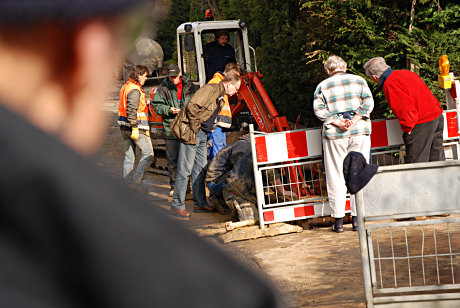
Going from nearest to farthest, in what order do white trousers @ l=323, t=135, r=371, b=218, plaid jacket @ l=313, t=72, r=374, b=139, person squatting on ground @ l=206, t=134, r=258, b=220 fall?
1. plaid jacket @ l=313, t=72, r=374, b=139
2. white trousers @ l=323, t=135, r=371, b=218
3. person squatting on ground @ l=206, t=134, r=258, b=220

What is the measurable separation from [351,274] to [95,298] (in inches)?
222

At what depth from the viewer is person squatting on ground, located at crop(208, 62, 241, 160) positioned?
370 inches

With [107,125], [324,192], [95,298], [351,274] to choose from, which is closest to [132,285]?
[95,298]

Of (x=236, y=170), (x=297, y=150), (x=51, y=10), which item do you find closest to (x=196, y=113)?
(x=236, y=170)

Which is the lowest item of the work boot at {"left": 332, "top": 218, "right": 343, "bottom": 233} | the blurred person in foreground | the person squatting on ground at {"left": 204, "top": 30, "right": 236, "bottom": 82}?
the work boot at {"left": 332, "top": 218, "right": 343, "bottom": 233}

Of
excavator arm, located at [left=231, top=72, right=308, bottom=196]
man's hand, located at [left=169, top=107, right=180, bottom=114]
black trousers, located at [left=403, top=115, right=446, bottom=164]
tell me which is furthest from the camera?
excavator arm, located at [left=231, top=72, right=308, bottom=196]

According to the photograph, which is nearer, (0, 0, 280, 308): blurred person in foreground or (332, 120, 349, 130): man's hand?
(0, 0, 280, 308): blurred person in foreground

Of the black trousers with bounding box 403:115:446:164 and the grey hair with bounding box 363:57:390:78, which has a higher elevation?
the grey hair with bounding box 363:57:390:78

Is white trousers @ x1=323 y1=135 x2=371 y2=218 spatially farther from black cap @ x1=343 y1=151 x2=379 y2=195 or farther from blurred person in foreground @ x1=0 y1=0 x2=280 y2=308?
blurred person in foreground @ x1=0 y1=0 x2=280 y2=308

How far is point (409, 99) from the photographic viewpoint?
766 centimetres

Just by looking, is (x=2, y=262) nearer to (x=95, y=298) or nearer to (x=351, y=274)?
(x=95, y=298)

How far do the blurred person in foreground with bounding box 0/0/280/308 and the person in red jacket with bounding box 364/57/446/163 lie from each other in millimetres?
7304

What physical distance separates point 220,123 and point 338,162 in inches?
90.1

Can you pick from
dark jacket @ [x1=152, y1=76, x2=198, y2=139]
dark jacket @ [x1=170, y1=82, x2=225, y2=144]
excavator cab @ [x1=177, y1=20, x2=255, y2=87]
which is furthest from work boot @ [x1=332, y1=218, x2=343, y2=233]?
excavator cab @ [x1=177, y1=20, x2=255, y2=87]
